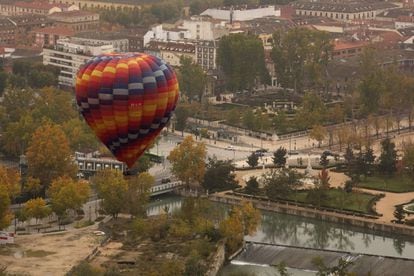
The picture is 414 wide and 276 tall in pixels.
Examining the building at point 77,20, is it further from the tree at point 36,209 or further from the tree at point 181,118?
the tree at point 36,209

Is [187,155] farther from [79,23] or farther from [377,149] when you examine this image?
[79,23]

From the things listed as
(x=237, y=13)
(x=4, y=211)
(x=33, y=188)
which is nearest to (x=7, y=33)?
(x=237, y=13)

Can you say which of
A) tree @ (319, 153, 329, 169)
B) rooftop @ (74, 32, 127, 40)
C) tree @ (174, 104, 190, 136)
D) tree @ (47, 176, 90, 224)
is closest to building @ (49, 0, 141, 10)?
rooftop @ (74, 32, 127, 40)

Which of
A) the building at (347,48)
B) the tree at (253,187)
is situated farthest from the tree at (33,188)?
the building at (347,48)

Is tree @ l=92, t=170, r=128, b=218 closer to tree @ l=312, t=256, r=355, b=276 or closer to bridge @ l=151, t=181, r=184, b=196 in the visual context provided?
bridge @ l=151, t=181, r=184, b=196

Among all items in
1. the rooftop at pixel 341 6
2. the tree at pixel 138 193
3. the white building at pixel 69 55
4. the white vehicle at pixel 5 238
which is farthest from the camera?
the rooftop at pixel 341 6

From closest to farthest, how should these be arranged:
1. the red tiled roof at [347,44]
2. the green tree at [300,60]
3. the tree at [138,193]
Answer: the tree at [138,193], the green tree at [300,60], the red tiled roof at [347,44]

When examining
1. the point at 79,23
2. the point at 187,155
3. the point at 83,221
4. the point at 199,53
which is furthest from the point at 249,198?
the point at 79,23
